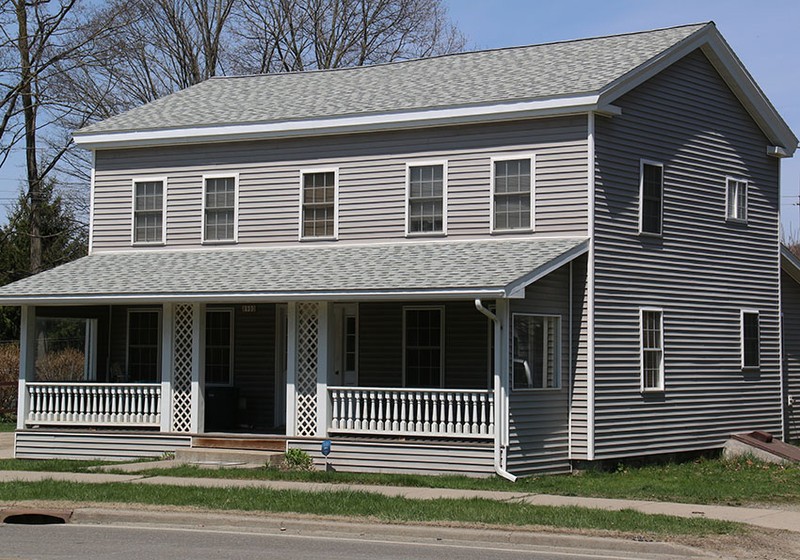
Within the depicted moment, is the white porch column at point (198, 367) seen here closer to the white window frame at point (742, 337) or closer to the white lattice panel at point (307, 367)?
the white lattice panel at point (307, 367)

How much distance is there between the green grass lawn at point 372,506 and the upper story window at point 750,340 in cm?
1103

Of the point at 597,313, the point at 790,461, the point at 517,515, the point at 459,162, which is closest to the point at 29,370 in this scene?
the point at 459,162

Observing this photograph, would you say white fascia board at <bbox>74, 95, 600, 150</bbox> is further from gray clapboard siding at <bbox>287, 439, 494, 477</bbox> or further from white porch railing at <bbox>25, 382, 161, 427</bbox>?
gray clapboard siding at <bbox>287, 439, 494, 477</bbox>

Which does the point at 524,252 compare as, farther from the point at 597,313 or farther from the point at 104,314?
the point at 104,314

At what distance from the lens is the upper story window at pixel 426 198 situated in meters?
23.5

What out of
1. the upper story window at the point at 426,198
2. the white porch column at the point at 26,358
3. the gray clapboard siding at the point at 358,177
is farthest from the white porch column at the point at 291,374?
the white porch column at the point at 26,358

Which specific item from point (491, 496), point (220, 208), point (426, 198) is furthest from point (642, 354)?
point (220, 208)

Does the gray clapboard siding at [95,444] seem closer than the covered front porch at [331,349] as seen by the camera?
No

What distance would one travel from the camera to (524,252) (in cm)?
2159

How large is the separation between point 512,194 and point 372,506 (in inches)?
340

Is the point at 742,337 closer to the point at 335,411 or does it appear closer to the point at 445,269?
the point at 445,269

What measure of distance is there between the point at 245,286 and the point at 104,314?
567 cm

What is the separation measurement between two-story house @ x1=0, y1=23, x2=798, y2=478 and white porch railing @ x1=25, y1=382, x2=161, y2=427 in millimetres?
59

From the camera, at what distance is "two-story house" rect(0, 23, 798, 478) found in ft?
70.5
